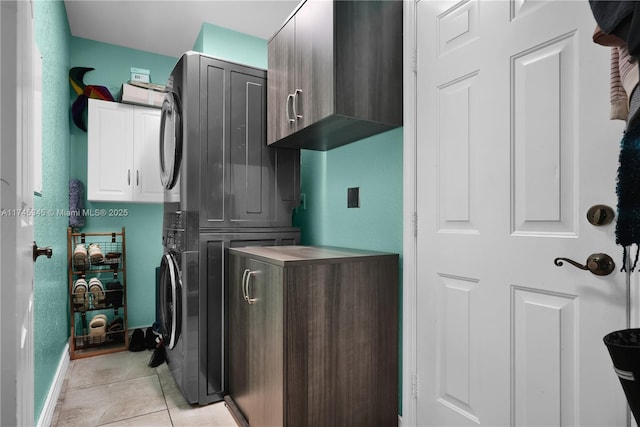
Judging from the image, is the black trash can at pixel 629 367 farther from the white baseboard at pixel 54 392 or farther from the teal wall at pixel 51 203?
the white baseboard at pixel 54 392

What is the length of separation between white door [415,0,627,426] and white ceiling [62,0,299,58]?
5.77ft

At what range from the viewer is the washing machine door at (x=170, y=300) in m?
2.09

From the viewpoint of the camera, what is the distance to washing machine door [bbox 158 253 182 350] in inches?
82.3

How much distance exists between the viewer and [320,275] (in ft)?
4.94

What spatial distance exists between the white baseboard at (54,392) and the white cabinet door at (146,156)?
1.39 meters

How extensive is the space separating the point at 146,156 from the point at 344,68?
2428mm

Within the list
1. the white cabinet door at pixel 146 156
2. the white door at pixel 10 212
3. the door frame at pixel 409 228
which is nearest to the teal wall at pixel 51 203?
the white cabinet door at pixel 146 156

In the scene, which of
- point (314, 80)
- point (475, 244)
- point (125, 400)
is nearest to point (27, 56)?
point (314, 80)

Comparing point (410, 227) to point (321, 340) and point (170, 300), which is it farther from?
point (170, 300)

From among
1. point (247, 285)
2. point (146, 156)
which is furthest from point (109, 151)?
point (247, 285)

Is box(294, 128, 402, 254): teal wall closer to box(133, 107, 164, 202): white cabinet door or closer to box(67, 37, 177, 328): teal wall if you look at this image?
box(133, 107, 164, 202): white cabinet door

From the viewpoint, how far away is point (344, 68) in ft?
5.17

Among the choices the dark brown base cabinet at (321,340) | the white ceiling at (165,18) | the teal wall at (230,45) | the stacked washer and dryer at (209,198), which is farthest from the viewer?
the teal wall at (230,45)

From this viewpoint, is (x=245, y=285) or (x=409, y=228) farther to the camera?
(x=245, y=285)
